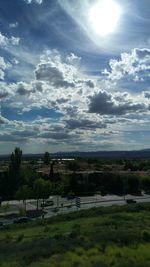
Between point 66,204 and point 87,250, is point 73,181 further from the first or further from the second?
point 87,250

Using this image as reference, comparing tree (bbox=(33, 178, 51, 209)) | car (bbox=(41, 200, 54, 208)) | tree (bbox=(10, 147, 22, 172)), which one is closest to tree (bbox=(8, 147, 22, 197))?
tree (bbox=(10, 147, 22, 172))

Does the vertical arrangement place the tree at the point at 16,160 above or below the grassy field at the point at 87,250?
above

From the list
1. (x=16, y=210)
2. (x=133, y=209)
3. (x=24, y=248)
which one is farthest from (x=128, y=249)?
(x=16, y=210)

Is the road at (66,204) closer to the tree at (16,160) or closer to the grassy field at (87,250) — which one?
the tree at (16,160)

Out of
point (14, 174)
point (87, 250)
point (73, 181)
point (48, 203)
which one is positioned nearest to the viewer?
point (87, 250)

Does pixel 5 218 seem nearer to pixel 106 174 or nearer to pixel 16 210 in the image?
pixel 16 210

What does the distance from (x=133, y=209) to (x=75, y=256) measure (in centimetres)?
3108

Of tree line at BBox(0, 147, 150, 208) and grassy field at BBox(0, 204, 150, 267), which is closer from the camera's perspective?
grassy field at BBox(0, 204, 150, 267)

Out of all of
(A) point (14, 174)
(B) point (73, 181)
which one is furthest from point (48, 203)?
(B) point (73, 181)

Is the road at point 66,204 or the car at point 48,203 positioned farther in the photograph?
the car at point 48,203

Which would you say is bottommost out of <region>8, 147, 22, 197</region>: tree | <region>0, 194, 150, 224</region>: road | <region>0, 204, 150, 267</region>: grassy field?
<region>0, 194, 150, 224</region>: road

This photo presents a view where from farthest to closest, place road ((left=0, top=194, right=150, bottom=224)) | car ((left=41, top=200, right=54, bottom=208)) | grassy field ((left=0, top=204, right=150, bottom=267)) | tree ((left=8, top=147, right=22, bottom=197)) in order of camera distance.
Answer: tree ((left=8, top=147, right=22, bottom=197)) → car ((left=41, top=200, right=54, bottom=208)) → road ((left=0, top=194, right=150, bottom=224)) → grassy field ((left=0, top=204, right=150, bottom=267))

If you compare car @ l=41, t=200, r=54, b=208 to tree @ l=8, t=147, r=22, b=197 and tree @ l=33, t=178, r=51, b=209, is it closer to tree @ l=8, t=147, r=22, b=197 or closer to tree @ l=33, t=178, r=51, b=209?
tree @ l=33, t=178, r=51, b=209

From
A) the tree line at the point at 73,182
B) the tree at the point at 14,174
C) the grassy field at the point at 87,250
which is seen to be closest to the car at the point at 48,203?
the tree line at the point at 73,182
